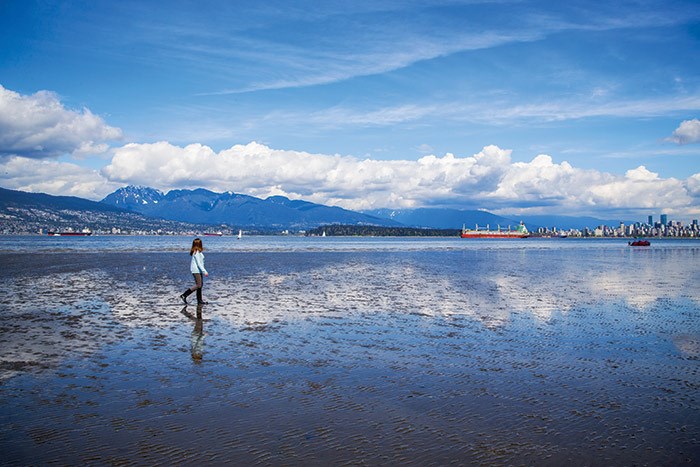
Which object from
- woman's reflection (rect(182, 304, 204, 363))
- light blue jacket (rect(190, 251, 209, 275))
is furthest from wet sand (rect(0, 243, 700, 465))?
light blue jacket (rect(190, 251, 209, 275))

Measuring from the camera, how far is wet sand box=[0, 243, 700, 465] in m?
7.89

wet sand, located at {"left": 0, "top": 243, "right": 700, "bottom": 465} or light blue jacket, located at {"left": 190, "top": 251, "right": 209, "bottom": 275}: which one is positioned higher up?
light blue jacket, located at {"left": 190, "top": 251, "right": 209, "bottom": 275}

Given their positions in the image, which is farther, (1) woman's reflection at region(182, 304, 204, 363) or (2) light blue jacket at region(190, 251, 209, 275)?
(2) light blue jacket at region(190, 251, 209, 275)

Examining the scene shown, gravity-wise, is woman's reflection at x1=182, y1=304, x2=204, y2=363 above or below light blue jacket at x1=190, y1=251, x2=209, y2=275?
below

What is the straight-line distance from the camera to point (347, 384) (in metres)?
11.2

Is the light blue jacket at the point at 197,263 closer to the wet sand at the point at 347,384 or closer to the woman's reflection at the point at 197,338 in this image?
the wet sand at the point at 347,384

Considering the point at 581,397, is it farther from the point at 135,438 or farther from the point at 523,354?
the point at 135,438

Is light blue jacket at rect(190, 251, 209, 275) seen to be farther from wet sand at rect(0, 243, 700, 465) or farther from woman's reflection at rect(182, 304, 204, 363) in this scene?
woman's reflection at rect(182, 304, 204, 363)

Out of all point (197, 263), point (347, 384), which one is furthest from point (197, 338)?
point (197, 263)

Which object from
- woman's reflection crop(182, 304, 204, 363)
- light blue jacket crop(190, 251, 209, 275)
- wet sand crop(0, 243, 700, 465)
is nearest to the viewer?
wet sand crop(0, 243, 700, 465)

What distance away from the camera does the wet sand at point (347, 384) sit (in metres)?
7.89

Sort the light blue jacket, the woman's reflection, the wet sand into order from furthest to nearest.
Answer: the light blue jacket < the woman's reflection < the wet sand

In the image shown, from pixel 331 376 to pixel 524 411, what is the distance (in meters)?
4.30

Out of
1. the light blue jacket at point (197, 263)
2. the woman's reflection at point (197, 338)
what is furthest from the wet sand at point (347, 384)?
the light blue jacket at point (197, 263)
